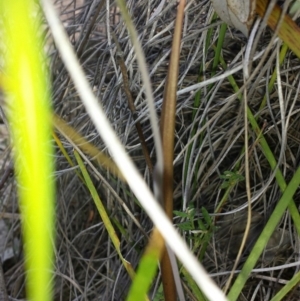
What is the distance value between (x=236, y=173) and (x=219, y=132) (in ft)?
0.29

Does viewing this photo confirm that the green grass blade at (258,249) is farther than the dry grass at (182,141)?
No

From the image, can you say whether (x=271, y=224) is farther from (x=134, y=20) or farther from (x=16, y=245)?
(x=16, y=245)

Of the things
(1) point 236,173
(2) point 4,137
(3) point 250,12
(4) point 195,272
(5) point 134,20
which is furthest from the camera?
(2) point 4,137

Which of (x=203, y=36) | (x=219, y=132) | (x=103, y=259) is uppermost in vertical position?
(x=203, y=36)

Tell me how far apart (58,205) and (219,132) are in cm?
33

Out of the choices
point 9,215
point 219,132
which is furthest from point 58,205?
point 219,132

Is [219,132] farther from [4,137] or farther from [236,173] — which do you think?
[4,137]

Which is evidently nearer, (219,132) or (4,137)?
(219,132)

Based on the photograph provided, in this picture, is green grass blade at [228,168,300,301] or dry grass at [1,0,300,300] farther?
dry grass at [1,0,300,300]

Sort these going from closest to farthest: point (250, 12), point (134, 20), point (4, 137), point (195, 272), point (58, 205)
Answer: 1. point (195, 272)
2. point (250, 12)
3. point (134, 20)
4. point (58, 205)
5. point (4, 137)

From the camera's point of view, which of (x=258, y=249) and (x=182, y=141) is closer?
(x=258, y=249)

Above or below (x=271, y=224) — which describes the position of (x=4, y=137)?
above

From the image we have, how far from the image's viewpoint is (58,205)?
0.85 m

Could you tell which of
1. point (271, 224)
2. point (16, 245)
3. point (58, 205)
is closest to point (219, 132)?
point (271, 224)
